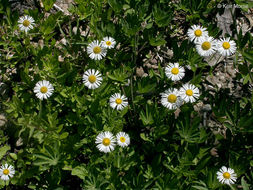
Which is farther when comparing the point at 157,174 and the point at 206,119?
the point at 206,119

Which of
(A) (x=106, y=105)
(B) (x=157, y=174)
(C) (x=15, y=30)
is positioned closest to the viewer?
(B) (x=157, y=174)

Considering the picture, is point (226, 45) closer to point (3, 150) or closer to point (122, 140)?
point (122, 140)

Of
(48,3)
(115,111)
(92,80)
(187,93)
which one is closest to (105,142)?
(115,111)

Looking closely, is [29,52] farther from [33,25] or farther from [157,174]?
[157,174]

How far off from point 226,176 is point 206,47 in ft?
4.28

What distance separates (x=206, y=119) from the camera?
11.9 ft

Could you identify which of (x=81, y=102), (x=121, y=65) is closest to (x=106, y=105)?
(x=81, y=102)

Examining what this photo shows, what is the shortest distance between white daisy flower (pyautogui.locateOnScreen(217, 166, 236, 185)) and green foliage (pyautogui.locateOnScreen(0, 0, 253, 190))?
0.25ft

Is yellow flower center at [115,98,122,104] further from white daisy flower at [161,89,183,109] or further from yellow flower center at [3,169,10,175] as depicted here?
yellow flower center at [3,169,10,175]

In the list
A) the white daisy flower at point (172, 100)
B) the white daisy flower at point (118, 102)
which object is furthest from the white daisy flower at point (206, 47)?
the white daisy flower at point (118, 102)

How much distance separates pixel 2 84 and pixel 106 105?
138cm

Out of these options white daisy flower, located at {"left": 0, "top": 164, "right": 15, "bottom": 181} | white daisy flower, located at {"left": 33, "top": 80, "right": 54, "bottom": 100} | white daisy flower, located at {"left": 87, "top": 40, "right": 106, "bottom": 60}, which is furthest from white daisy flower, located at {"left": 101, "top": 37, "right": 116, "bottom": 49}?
white daisy flower, located at {"left": 0, "top": 164, "right": 15, "bottom": 181}

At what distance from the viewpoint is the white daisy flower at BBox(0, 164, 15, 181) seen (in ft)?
10.9

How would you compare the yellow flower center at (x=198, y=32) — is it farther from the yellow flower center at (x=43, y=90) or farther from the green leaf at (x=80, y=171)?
the green leaf at (x=80, y=171)
